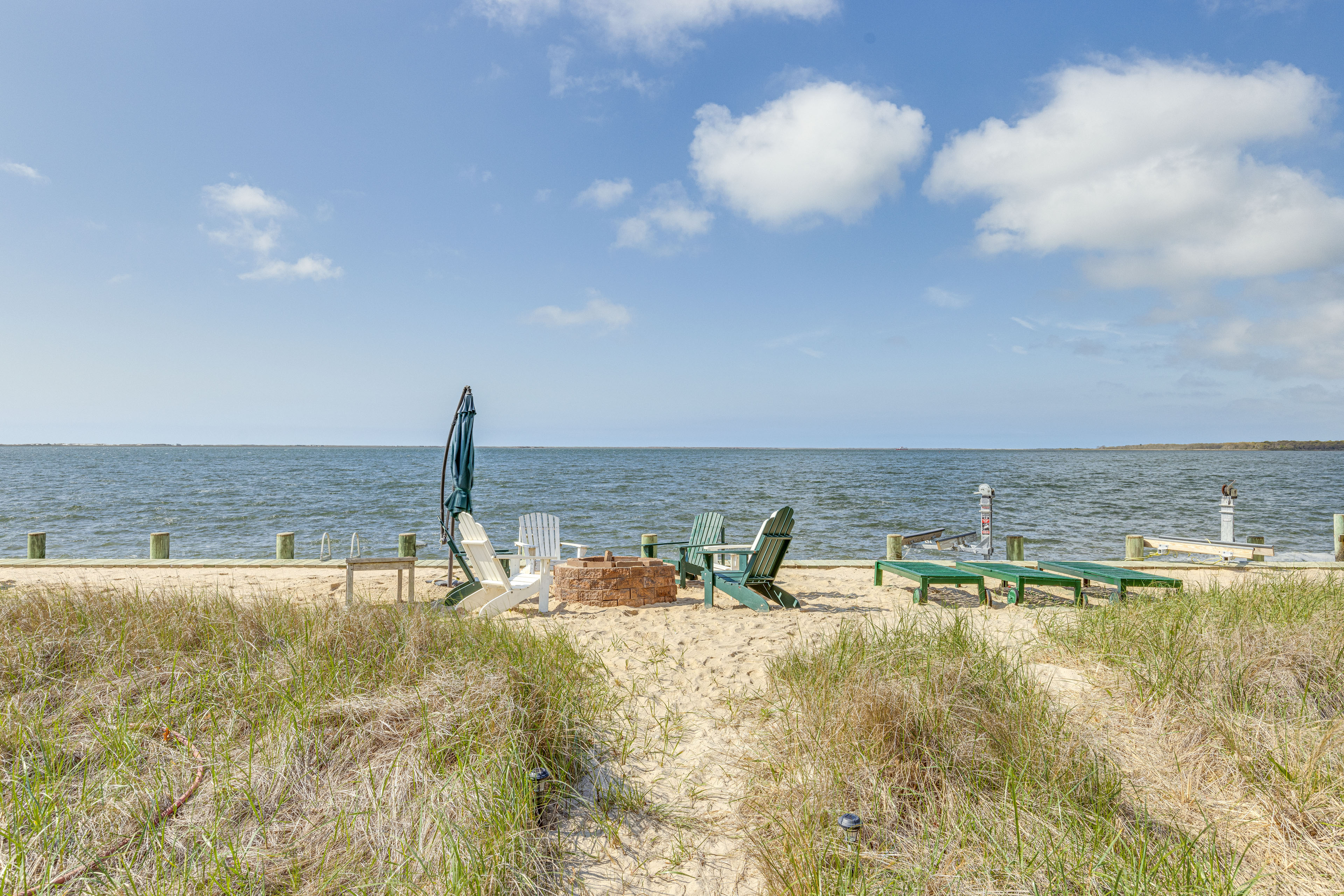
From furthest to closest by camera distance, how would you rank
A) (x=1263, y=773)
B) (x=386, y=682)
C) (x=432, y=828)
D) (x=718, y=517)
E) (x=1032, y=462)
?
(x=1032, y=462), (x=718, y=517), (x=386, y=682), (x=1263, y=773), (x=432, y=828)

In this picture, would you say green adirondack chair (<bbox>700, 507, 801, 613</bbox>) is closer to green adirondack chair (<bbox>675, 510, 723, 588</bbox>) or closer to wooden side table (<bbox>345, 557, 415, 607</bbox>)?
green adirondack chair (<bbox>675, 510, 723, 588</bbox>)

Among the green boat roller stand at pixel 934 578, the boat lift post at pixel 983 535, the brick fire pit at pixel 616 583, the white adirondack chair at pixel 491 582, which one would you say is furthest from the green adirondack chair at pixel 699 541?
the boat lift post at pixel 983 535

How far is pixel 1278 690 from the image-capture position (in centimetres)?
333

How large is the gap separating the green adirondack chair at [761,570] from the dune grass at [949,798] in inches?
116

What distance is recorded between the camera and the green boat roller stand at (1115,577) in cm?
635

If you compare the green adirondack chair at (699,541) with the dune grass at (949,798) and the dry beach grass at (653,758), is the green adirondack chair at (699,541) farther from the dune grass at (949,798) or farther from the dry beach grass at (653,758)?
the dune grass at (949,798)

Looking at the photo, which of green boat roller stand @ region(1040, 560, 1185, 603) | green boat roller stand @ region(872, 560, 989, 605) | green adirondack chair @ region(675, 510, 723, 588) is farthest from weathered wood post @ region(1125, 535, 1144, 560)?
green adirondack chair @ region(675, 510, 723, 588)

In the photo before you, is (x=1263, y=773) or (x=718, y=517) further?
(x=718, y=517)

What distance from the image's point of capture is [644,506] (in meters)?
28.0

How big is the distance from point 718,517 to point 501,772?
6028mm

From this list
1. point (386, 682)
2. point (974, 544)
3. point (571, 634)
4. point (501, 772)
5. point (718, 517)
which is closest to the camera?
point (501, 772)

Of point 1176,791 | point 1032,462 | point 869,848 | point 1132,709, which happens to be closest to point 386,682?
point 869,848

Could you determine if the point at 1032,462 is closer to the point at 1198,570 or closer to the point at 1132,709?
the point at 1198,570

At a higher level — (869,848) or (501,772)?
(501,772)
